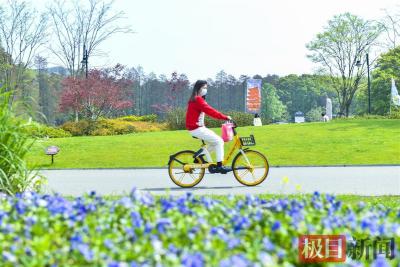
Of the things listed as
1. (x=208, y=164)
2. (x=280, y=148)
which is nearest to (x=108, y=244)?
(x=208, y=164)

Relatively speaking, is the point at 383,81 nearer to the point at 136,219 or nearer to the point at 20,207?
the point at 20,207

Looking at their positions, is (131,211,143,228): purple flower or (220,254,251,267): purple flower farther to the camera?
(131,211,143,228): purple flower

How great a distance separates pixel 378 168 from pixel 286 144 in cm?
597

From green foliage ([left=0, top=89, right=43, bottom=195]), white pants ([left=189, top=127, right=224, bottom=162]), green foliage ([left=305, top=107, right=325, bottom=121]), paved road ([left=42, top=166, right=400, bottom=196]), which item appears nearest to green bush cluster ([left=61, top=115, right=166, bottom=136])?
paved road ([left=42, top=166, right=400, bottom=196])

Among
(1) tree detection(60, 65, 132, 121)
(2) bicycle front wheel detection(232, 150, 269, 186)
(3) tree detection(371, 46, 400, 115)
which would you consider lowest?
(2) bicycle front wheel detection(232, 150, 269, 186)

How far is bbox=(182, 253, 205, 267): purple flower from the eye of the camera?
112 inches

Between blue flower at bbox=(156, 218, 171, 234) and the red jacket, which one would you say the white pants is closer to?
the red jacket

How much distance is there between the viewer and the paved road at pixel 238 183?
10.2m

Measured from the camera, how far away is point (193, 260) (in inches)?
114

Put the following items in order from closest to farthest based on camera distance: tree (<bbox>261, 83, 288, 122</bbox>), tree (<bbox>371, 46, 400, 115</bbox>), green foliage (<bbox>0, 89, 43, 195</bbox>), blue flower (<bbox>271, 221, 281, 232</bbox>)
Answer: blue flower (<bbox>271, 221, 281, 232</bbox>) → green foliage (<bbox>0, 89, 43, 195</bbox>) → tree (<bbox>371, 46, 400, 115</bbox>) → tree (<bbox>261, 83, 288, 122</bbox>)

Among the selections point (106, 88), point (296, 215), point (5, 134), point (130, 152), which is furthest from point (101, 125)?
point (296, 215)

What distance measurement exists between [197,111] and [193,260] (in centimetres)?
720

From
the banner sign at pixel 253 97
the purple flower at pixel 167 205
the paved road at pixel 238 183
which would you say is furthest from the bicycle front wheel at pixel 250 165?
the banner sign at pixel 253 97

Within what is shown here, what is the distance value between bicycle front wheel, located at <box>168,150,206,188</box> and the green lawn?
5264 mm
